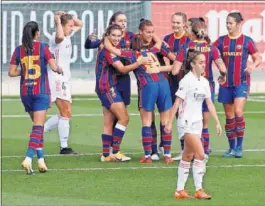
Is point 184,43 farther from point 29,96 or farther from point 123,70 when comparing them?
point 29,96

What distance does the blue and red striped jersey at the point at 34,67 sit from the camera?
14.7 m

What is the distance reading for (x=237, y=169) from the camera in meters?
14.9

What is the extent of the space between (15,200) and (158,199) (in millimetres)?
1577

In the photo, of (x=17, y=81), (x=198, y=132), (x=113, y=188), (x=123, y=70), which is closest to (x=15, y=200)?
(x=113, y=188)

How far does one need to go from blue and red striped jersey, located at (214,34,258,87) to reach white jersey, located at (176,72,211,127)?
338 centimetres

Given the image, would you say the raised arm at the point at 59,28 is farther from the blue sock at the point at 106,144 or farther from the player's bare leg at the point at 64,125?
the blue sock at the point at 106,144

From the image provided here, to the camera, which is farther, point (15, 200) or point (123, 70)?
point (123, 70)

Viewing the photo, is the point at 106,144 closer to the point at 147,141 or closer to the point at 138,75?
the point at 147,141

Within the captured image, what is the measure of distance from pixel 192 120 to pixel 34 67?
9.12 feet

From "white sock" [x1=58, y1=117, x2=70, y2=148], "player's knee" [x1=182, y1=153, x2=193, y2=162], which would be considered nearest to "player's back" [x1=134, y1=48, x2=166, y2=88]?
"white sock" [x1=58, y1=117, x2=70, y2=148]

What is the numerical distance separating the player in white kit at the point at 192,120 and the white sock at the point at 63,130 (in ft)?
13.1

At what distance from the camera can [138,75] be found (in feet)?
51.2

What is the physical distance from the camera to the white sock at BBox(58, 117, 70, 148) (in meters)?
16.7

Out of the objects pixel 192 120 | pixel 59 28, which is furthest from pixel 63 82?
pixel 192 120
